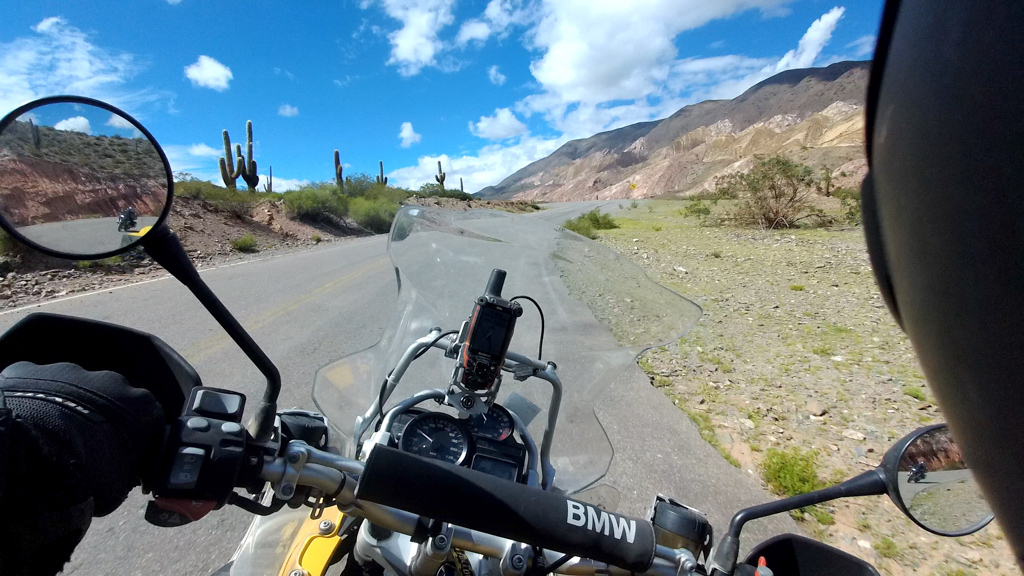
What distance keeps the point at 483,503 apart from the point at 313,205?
29760 millimetres

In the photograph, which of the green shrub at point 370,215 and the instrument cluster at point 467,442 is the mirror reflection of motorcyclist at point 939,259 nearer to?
the instrument cluster at point 467,442

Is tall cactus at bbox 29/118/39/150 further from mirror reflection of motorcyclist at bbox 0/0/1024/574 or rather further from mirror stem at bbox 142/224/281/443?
mirror reflection of motorcyclist at bbox 0/0/1024/574

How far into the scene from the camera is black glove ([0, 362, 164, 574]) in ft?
2.56

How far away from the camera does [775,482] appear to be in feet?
12.4

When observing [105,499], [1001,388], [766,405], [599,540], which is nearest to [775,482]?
[766,405]

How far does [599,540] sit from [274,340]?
250 inches

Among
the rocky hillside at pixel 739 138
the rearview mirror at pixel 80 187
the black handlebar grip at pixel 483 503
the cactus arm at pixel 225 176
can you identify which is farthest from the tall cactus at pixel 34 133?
the rocky hillside at pixel 739 138

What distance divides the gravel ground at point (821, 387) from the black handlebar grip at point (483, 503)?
1574 mm

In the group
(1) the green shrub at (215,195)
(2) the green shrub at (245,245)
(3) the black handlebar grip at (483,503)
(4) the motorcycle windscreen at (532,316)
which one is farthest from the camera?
(1) the green shrub at (215,195)

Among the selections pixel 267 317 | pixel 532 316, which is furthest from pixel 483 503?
pixel 267 317

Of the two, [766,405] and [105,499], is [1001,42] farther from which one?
[766,405]

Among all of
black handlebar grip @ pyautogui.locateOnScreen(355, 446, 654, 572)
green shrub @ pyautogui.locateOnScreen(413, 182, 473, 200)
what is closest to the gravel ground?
black handlebar grip @ pyautogui.locateOnScreen(355, 446, 654, 572)

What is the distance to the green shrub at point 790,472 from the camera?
146 inches

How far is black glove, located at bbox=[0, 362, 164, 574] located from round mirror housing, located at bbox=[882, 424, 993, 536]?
154 cm
